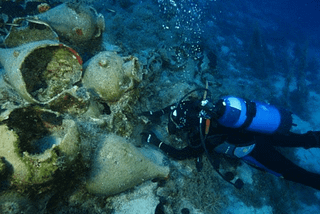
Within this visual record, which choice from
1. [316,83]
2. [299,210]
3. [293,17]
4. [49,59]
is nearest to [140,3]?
[49,59]

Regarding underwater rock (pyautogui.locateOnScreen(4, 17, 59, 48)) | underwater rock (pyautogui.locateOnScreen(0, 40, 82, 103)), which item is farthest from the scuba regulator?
underwater rock (pyautogui.locateOnScreen(4, 17, 59, 48))

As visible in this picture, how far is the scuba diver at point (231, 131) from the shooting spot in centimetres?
359

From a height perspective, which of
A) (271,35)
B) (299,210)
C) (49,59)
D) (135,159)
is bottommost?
(299,210)

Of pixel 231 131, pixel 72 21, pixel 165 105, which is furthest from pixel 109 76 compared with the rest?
pixel 231 131

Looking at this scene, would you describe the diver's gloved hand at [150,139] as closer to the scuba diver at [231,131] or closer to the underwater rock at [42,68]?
the scuba diver at [231,131]

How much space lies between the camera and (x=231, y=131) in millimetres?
3887

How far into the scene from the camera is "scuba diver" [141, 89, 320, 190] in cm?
359

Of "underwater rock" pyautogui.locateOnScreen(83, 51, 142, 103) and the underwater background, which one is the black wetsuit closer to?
the underwater background

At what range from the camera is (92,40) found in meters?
4.28

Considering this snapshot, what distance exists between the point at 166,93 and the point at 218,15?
42.4 feet

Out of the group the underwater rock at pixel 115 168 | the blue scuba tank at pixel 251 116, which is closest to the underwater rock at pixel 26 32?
the underwater rock at pixel 115 168

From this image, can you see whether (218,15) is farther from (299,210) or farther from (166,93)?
(299,210)

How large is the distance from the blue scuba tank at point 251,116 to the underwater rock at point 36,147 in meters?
2.54

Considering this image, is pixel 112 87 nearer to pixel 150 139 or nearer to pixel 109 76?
pixel 109 76
